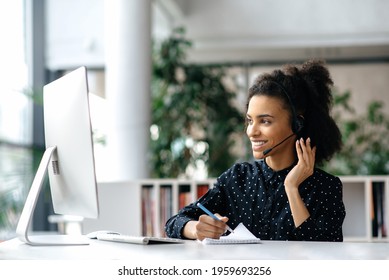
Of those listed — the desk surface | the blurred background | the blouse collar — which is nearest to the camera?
the desk surface

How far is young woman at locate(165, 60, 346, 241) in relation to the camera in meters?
2.46

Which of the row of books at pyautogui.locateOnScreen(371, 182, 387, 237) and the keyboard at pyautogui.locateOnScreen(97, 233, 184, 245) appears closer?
the keyboard at pyautogui.locateOnScreen(97, 233, 184, 245)

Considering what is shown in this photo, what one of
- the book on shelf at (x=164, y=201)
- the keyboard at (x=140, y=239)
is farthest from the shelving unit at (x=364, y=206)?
the keyboard at (x=140, y=239)

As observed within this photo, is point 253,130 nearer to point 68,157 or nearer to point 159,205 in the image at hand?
point 68,157

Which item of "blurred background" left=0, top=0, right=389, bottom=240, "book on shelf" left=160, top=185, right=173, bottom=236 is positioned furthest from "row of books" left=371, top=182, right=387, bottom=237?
"blurred background" left=0, top=0, right=389, bottom=240

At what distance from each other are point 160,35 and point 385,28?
2.56 meters

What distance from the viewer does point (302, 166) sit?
2.48 metres

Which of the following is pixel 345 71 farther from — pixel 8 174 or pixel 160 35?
pixel 8 174

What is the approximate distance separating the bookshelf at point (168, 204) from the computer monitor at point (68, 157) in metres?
2.24

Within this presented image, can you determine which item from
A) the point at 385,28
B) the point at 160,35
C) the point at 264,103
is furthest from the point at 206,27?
the point at 264,103

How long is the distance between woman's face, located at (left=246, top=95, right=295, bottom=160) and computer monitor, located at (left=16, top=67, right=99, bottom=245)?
0.64 metres

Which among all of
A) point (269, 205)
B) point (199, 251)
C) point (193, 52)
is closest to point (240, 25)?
point (193, 52)

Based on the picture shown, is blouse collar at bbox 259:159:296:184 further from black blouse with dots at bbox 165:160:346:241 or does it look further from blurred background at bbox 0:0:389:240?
blurred background at bbox 0:0:389:240

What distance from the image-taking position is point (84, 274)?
1778 mm
